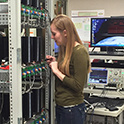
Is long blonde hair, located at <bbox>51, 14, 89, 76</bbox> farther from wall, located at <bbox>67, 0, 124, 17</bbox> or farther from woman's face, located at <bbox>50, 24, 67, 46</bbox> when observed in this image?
wall, located at <bbox>67, 0, 124, 17</bbox>

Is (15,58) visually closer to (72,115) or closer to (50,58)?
(50,58)

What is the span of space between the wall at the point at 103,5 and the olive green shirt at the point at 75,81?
3.34 meters

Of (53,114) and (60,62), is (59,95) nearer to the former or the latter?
(60,62)

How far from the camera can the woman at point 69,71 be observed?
1.76 meters

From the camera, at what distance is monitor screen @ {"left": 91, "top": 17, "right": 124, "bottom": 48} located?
275 cm

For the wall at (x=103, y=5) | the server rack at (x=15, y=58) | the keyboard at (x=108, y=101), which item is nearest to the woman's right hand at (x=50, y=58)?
the server rack at (x=15, y=58)

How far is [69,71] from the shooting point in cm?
182

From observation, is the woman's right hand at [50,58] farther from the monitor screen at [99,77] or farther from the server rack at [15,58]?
the monitor screen at [99,77]

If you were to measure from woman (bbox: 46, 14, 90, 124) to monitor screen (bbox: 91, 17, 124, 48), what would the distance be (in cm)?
103

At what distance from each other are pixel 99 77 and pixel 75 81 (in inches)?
39.3

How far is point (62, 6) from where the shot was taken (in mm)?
2479

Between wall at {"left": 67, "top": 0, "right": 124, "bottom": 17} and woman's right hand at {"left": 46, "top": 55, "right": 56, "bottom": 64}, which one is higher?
wall at {"left": 67, "top": 0, "right": 124, "bottom": 17}

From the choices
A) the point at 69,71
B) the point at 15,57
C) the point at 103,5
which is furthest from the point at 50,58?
the point at 103,5

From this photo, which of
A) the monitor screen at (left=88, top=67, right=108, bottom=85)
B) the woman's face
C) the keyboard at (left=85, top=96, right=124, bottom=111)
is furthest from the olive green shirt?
the monitor screen at (left=88, top=67, right=108, bottom=85)
